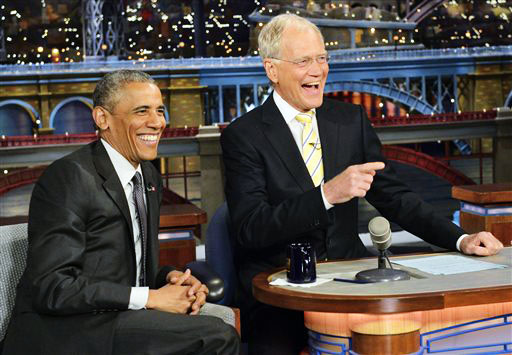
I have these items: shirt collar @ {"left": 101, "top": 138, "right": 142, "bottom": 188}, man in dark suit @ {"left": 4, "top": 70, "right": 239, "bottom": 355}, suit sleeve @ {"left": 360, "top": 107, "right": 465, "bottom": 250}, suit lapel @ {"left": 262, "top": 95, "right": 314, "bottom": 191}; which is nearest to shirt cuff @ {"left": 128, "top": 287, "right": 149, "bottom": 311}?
man in dark suit @ {"left": 4, "top": 70, "right": 239, "bottom": 355}

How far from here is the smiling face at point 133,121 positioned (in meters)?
2.15

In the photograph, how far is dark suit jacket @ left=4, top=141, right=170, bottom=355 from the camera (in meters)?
1.95

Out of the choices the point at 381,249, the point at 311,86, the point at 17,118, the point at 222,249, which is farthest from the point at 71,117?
the point at 381,249

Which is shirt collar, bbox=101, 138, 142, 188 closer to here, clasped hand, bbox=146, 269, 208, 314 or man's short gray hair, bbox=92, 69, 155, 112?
man's short gray hair, bbox=92, 69, 155, 112

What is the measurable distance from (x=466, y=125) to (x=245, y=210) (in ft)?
14.5

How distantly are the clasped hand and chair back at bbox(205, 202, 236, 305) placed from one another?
1.26 ft

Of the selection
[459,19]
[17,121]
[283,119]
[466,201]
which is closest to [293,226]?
[283,119]

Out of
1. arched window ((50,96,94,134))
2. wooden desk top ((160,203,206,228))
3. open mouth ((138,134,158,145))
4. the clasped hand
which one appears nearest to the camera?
the clasped hand

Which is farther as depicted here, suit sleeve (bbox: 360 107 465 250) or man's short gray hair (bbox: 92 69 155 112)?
suit sleeve (bbox: 360 107 465 250)

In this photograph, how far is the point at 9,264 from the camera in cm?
227

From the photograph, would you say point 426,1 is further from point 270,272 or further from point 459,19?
point 270,272

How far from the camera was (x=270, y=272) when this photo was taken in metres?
2.34

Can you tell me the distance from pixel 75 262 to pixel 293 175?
77 centimetres

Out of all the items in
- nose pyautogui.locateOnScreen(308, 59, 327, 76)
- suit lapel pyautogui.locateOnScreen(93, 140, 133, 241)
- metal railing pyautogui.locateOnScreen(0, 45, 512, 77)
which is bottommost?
suit lapel pyautogui.locateOnScreen(93, 140, 133, 241)
